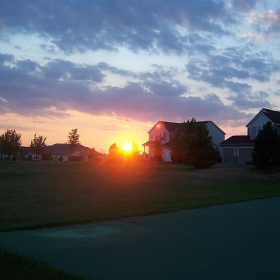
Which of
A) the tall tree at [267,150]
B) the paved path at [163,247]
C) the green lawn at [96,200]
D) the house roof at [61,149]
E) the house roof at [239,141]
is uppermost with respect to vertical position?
the house roof at [61,149]

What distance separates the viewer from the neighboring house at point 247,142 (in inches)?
2064

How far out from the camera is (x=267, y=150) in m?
34.4

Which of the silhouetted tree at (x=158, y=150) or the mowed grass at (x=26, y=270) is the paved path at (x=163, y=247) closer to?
the mowed grass at (x=26, y=270)

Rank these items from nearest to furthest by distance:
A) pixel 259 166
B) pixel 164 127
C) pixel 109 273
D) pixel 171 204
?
pixel 109 273 < pixel 171 204 < pixel 259 166 < pixel 164 127

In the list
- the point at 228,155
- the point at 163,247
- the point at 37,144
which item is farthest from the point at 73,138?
the point at 163,247

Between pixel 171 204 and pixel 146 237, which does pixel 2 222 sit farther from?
pixel 171 204

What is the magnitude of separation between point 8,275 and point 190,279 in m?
2.94

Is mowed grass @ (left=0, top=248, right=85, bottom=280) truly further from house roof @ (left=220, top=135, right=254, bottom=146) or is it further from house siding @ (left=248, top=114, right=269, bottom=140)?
house siding @ (left=248, top=114, right=269, bottom=140)

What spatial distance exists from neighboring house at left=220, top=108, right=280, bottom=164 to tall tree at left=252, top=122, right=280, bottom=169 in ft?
57.2

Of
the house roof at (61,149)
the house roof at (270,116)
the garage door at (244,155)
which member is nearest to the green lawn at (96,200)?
the garage door at (244,155)

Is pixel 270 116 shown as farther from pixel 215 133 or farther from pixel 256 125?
pixel 215 133

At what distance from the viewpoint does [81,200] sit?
1816 centimetres

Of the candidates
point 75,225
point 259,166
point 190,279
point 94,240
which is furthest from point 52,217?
point 259,166

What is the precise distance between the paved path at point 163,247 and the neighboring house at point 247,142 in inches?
1595
